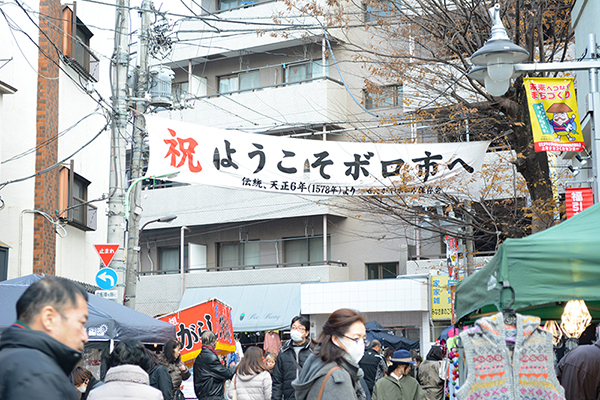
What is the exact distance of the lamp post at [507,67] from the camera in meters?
7.47

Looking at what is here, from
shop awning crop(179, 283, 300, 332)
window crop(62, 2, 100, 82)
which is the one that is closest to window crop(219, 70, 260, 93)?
shop awning crop(179, 283, 300, 332)

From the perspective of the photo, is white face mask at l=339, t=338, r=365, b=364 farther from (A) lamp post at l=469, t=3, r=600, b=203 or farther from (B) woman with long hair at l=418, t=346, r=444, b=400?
(B) woman with long hair at l=418, t=346, r=444, b=400

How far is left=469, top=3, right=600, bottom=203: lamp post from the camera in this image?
7.47 meters

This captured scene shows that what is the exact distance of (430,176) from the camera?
12656mm

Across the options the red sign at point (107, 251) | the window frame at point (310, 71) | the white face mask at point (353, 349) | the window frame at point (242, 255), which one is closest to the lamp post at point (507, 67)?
the white face mask at point (353, 349)

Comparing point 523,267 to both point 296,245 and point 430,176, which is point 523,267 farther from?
point 296,245

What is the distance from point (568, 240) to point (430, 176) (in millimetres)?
7545

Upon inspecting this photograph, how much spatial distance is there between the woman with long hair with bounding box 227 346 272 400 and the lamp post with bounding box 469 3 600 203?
4.17 meters

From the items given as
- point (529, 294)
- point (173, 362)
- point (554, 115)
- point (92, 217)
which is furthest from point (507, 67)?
point (92, 217)

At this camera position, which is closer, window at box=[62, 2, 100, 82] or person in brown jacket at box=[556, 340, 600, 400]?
person in brown jacket at box=[556, 340, 600, 400]

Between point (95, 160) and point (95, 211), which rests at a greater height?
point (95, 160)

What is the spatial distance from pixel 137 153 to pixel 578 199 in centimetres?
977

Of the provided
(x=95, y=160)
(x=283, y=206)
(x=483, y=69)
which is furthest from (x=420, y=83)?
(x=283, y=206)

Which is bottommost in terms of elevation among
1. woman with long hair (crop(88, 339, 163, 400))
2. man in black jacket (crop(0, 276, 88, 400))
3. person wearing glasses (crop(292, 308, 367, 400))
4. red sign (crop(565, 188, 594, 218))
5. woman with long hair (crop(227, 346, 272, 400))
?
woman with long hair (crop(227, 346, 272, 400))
